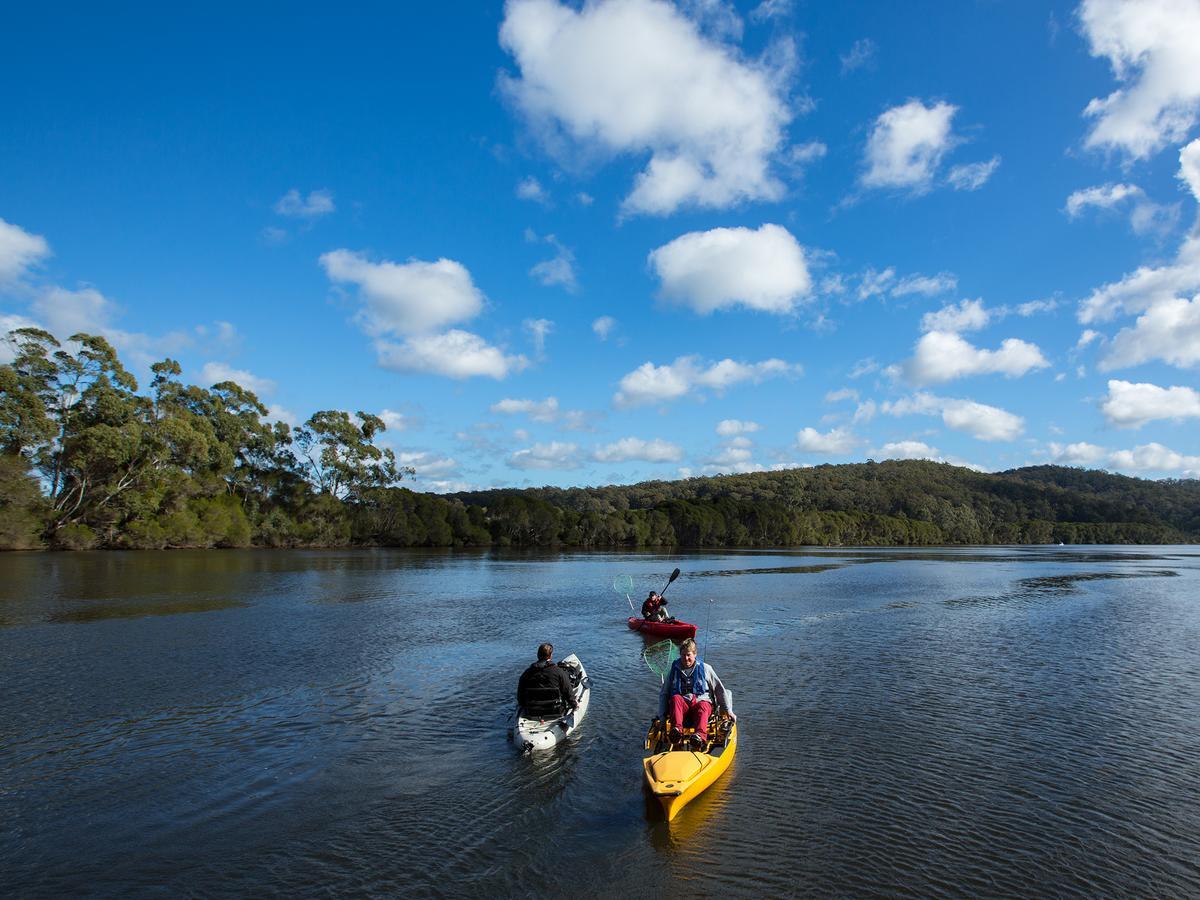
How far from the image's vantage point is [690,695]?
1342cm

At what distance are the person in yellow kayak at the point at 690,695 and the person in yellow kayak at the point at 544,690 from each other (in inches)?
93.9

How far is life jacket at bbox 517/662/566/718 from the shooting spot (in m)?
14.6

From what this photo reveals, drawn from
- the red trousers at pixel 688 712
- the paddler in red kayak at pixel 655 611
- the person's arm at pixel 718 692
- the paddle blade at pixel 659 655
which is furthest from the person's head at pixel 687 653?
the paddler in red kayak at pixel 655 611

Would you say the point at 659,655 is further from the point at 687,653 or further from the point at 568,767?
the point at 568,767

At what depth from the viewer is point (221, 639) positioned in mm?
26906

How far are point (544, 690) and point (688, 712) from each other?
3.18 meters

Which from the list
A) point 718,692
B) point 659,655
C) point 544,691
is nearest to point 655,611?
point 659,655

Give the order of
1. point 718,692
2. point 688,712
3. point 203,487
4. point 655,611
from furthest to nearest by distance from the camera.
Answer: point 203,487 → point 655,611 → point 718,692 → point 688,712

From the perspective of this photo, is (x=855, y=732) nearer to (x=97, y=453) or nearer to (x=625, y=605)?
(x=625, y=605)

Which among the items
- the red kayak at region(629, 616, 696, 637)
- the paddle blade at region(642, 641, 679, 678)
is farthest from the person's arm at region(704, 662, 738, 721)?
the red kayak at region(629, 616, 696, 637)

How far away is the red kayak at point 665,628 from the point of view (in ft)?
98.2

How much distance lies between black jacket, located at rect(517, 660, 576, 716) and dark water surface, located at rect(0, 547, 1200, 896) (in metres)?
0.87

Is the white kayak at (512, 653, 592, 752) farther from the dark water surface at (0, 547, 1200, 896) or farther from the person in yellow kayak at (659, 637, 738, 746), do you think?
the person in yellow kayak at (659, 637, 738, 746)

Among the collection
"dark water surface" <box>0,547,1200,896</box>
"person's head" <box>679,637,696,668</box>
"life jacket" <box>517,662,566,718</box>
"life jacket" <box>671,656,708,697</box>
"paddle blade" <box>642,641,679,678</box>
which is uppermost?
"person's head" <box>679,637,696,668</box>
